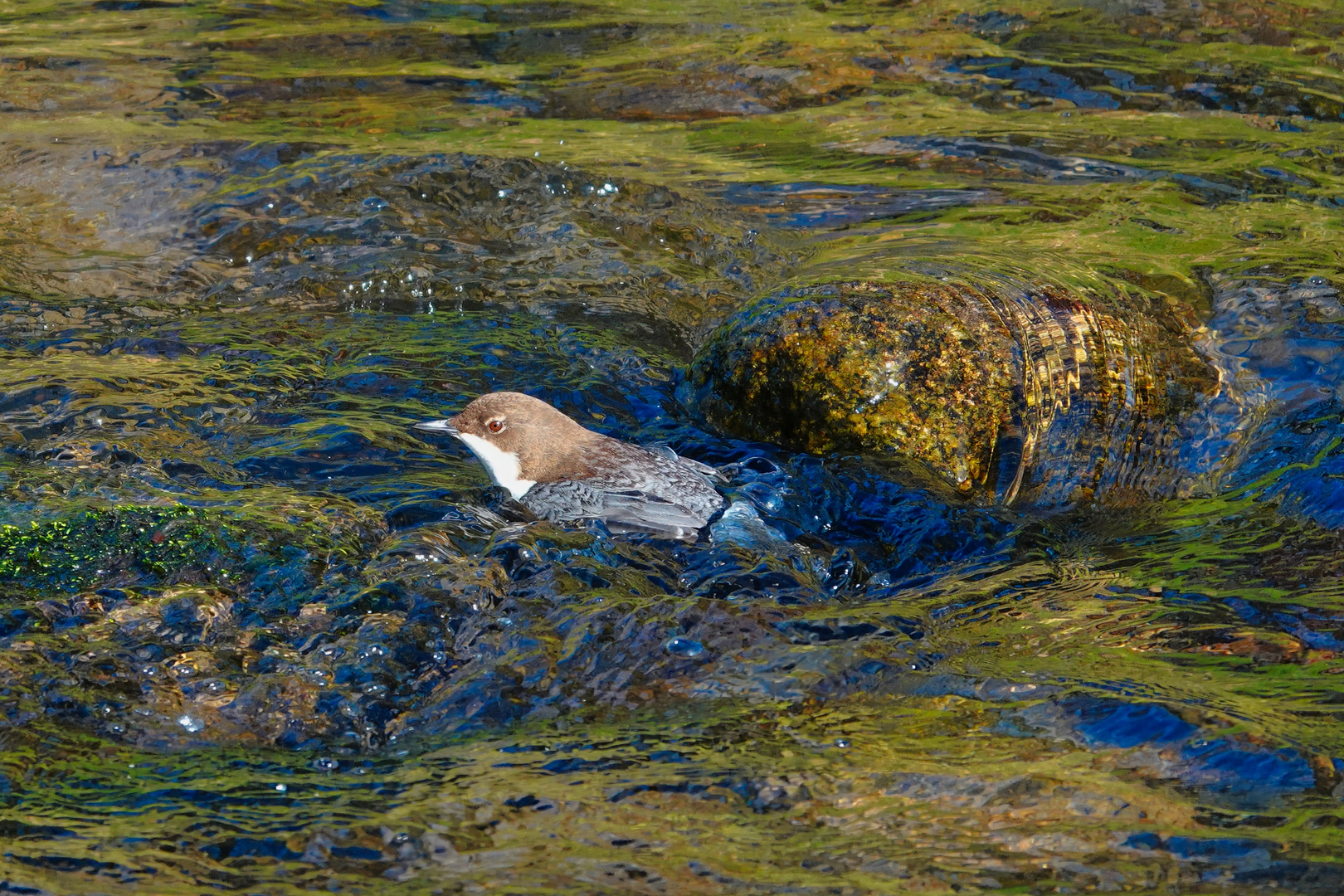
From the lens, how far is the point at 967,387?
18.8ft

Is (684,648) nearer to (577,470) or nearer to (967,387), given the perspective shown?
(577,470)

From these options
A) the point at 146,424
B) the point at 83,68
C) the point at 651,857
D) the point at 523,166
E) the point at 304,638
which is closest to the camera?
the point at 651,857

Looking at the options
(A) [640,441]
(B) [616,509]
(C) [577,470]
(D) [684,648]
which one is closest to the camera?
(D) [684,648]

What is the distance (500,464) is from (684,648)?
2027mm

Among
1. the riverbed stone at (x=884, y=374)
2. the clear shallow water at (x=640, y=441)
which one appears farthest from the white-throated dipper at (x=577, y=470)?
the riverbed stone at (x=884, y=374)

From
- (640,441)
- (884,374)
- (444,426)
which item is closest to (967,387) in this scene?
(884,374)

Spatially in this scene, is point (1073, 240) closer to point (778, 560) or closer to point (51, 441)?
point (778, 560)

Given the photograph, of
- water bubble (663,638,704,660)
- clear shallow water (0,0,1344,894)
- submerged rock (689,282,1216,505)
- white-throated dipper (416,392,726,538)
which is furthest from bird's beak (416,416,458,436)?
water bubble (663,638,704,660)

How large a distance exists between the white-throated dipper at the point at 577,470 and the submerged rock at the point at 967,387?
0.64m

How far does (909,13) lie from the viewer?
1130cm

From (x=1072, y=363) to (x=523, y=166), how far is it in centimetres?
438

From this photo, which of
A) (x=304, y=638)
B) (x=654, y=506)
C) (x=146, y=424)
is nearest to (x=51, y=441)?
(x=146, y=424)

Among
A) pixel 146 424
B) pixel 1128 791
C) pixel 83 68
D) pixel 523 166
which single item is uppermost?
pixel 83 68

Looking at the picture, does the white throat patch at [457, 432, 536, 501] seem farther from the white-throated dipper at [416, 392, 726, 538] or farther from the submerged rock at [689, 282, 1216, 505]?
the submerged rock at [689, 282, 1216, 505]
